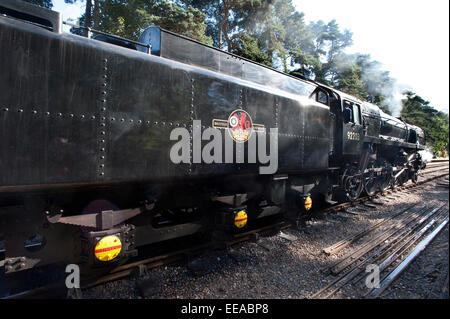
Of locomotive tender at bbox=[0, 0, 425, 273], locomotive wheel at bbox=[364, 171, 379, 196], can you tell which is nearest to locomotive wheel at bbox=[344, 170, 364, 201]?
locomotive wheel at bbox=[364, 171, 379, 196]

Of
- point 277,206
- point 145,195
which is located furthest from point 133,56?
point 277,206

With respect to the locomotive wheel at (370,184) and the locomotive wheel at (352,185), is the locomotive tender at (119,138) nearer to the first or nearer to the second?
the locomotive wheel at (352,185)

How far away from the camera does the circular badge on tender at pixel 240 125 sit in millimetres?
3626

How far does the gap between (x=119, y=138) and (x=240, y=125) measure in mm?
1761

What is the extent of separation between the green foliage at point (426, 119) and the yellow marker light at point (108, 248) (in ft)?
117

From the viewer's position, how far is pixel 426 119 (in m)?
34.2

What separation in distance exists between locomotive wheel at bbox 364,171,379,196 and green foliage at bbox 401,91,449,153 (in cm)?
2677

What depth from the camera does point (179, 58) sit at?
3.60 m

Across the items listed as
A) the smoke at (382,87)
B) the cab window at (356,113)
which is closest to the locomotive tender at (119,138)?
the cab window at (356,113)

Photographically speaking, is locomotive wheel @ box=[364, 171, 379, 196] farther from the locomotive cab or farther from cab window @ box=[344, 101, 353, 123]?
cab window @ box=[344, 101, 353, 123]

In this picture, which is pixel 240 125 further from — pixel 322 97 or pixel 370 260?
pixel 322 97

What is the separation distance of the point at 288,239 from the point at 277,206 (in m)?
0.68

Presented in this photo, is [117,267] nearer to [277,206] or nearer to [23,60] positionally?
[23,60]

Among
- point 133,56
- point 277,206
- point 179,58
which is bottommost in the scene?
point 277,206
